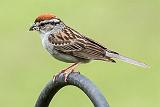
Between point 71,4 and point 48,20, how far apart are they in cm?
961

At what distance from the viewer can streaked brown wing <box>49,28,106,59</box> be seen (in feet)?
27.7

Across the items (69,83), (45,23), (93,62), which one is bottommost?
(69,83)

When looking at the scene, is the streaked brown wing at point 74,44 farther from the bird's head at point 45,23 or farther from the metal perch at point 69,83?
the metal perch at point 69,83

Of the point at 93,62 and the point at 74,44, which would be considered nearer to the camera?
the point at 74,44

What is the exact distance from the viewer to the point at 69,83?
262 inches

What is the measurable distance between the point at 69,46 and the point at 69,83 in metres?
1.90

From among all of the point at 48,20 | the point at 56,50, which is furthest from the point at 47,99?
the point at 56,50

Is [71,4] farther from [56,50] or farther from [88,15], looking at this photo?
[56,50]

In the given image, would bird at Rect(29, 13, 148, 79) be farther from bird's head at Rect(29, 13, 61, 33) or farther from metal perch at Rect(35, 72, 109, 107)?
metal perch at Rect(35, 72, 109, 107)

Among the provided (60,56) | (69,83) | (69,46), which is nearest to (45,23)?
(60,56)

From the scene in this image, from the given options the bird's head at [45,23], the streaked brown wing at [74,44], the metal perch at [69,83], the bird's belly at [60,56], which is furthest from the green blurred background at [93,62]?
the metal perch at [69,83]

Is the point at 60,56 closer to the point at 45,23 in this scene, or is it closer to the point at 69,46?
the point at 69,46

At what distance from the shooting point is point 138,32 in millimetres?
15984

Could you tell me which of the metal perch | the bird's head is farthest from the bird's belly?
the metal perch
